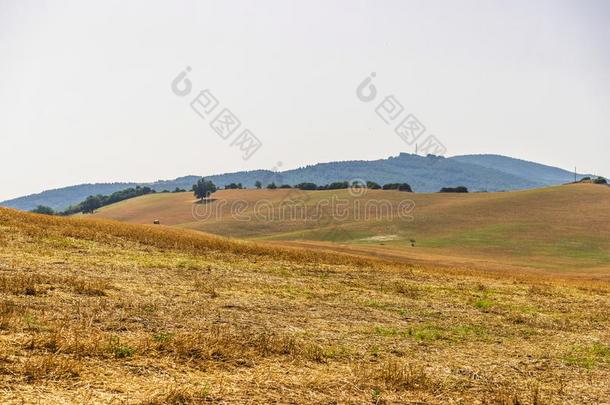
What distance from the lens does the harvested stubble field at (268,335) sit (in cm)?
1080

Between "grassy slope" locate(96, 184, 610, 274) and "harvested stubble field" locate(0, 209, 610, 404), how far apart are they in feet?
161

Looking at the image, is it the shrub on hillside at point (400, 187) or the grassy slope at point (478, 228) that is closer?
the grassy slope at point (478, 228)

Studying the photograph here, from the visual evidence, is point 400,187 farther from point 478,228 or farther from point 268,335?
point 268,335

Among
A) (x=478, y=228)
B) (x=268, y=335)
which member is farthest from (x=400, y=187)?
(x=268, y=335)

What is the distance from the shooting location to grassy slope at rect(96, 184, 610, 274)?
92.4 m

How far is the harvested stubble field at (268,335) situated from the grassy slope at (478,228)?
49145mm

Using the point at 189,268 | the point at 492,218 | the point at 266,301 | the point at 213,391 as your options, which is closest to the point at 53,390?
the point at 213,391

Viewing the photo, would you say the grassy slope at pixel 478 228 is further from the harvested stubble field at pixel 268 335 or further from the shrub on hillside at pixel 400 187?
the harvested stubble field at pixel 268 335

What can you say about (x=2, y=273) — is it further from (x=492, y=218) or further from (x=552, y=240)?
(x=492, y=218)

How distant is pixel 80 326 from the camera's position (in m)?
14.3

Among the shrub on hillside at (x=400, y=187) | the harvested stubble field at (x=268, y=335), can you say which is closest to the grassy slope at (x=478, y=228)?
the shrub on hillside at (x=400, y=187)

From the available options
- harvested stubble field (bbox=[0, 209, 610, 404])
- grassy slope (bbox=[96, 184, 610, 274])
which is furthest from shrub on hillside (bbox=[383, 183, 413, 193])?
harvested stubble field (bbox=[0, 209, 610, 404])

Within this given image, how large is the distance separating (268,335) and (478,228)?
109m

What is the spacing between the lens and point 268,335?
1579 cm
